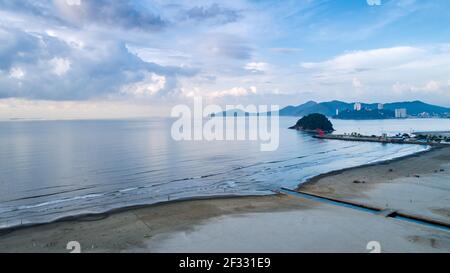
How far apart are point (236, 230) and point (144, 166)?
3307 centimetres

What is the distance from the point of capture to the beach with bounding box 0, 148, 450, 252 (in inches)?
743

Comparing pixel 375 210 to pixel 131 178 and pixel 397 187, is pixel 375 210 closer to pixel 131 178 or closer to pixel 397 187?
pixel 397 187

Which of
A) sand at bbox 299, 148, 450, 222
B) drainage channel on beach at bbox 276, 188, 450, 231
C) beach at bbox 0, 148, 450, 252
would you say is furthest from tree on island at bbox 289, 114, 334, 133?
drainage channel on beach at bbox 276, 188, 450, 231

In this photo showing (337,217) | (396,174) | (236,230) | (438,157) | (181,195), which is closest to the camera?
(236,230)

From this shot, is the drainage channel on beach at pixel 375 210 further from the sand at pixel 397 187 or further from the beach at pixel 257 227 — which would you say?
the sand at pixel 397 187

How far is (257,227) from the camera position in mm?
22031

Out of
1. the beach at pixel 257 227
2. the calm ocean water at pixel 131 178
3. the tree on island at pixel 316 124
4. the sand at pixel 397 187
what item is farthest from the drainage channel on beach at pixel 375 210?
the tree on island at pixel 316 124

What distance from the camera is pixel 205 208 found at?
2805cm

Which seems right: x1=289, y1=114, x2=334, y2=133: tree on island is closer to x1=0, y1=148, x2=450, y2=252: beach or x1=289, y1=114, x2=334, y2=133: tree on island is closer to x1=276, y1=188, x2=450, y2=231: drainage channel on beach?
x1=0, y1=148, x2=450, y2=252: beach

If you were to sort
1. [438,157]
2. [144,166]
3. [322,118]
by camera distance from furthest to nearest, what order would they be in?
[322,118] < [438,157] < [144,166]

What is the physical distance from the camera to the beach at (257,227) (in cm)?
1888

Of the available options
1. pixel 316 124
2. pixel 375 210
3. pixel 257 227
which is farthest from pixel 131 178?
pixel 316 124
